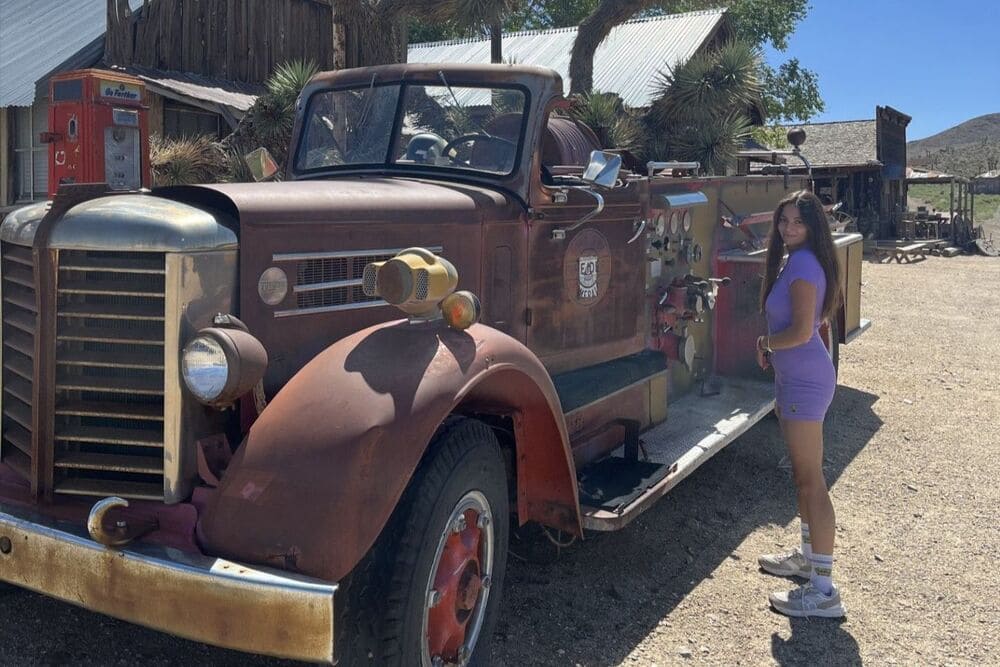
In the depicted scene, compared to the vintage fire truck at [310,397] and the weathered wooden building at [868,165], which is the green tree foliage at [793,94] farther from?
the vintage fire truck at [310,397]

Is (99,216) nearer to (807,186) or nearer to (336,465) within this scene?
(336,465)

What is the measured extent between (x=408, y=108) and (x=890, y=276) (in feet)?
55.3

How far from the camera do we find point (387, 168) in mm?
4316

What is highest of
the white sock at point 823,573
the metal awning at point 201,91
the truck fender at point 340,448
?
the metal awning at point 201,91

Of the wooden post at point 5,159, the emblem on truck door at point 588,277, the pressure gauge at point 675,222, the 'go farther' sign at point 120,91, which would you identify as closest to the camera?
the emblem on truck door at point 588,277

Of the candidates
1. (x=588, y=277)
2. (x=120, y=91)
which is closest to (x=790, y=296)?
(x=588, y=277)

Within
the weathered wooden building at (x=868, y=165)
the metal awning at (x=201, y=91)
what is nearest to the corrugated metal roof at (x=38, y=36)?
the metal awning at (x=201, y=91)

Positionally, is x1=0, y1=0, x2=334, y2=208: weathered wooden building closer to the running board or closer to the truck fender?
the running board

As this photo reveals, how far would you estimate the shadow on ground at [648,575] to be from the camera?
3748 mm

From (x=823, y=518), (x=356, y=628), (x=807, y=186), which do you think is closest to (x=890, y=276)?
(x=807, y=186)

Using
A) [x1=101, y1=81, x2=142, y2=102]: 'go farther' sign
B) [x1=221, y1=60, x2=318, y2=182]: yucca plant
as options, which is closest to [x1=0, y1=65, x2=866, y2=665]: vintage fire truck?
[x1=101, y1=81, x2=142, y2=102]: 'go farther' sign

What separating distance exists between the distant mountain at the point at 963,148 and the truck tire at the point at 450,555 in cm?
5967

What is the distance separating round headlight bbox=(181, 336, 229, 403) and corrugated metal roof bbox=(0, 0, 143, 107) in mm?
11060

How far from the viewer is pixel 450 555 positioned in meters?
3.10
